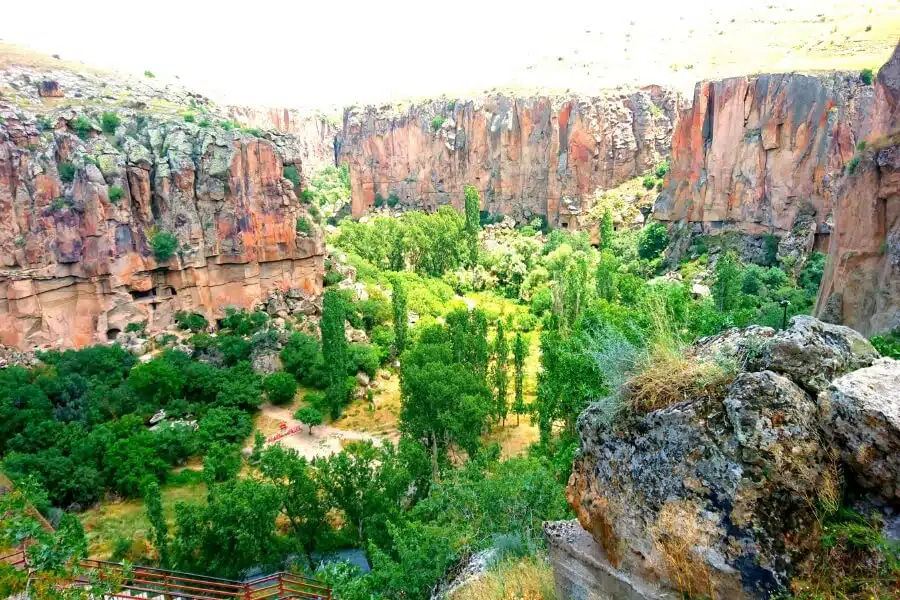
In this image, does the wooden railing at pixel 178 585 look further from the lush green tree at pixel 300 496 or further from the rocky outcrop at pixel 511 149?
the rocky outcrop at pixel 511 149

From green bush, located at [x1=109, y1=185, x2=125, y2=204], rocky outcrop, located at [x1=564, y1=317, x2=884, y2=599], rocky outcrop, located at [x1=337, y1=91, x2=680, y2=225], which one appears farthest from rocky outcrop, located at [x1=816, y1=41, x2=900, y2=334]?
rocky outcrop, located at [x1=337, y1=91, x2=680, y2=225]

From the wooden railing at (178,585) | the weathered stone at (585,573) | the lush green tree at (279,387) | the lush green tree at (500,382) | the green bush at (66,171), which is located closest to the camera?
the weathered stone at (585,573)

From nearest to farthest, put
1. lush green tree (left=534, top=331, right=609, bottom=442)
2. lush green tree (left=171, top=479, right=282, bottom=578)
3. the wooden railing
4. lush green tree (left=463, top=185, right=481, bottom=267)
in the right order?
1. the wooden railing
2. lush green tree (left=171, top=479, right=282, bottom=578)
3. lush green tree (left=534, top=331, right=609, bottom=442)
4. lush green tree (left=463, top=185, right=481, bottom=267)

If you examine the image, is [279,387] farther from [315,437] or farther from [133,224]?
[133,224]

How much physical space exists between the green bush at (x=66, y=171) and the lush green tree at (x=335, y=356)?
16.2m

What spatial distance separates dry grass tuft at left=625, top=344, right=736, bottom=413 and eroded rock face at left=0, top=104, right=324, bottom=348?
3299 cm

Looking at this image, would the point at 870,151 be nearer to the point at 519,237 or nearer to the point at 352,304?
the point at 352,304

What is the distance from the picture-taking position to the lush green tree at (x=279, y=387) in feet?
97.3

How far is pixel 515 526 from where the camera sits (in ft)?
34.9

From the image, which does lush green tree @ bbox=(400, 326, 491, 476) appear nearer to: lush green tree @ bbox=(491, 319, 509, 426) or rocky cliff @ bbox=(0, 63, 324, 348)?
lush green tree @ bbox=(491, 319, 509, 426)

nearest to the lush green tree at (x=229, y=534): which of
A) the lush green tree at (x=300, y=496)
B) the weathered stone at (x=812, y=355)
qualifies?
the lush green tree at (x=300, y=496)

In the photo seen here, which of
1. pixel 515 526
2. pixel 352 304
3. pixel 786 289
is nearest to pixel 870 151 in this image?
pixel 786 289

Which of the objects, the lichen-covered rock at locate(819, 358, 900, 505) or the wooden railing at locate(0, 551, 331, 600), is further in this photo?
the wooden railing at locate(0, 551, 331, 600)

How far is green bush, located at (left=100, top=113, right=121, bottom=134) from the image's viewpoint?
108ft
